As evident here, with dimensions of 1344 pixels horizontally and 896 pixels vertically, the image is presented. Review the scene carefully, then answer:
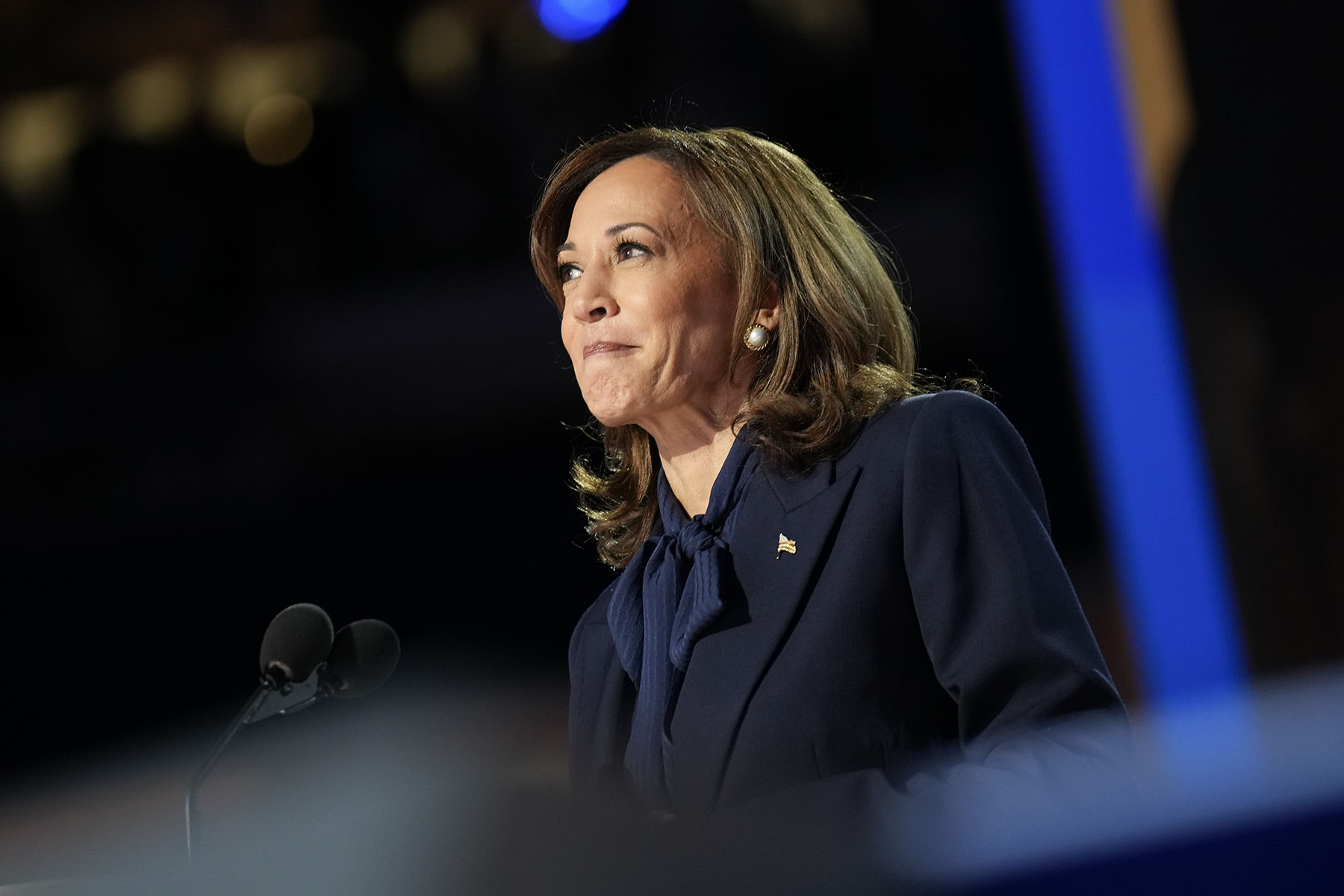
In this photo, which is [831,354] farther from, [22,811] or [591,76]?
[22,811]

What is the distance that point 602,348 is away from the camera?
1.49 meters

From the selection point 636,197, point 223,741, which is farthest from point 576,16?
point 223,741

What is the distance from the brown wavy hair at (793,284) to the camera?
143 cm

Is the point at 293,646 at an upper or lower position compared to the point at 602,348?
lower

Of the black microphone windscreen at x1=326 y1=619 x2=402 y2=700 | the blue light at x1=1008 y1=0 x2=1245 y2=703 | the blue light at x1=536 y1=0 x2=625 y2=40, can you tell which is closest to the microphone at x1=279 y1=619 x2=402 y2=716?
the black microphone windscreen at x1=326 y1=619 x2=402 y2=700

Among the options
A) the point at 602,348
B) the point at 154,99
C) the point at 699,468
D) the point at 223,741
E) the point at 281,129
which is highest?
the point at 154,99

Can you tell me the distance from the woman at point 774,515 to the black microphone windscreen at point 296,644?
1.04 feet

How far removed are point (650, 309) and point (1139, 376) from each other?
1.67 m

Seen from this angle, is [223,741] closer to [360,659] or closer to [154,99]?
[360,659]

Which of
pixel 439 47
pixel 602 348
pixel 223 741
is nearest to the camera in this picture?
pixel 223 741

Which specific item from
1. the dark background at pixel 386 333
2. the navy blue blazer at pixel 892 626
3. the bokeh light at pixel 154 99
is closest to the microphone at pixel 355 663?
the navy blue blazer at pixel 892 626

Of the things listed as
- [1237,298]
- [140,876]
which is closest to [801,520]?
[140,876]

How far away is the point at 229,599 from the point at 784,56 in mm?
2369

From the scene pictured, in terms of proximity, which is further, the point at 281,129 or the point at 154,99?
the point at 154,99
